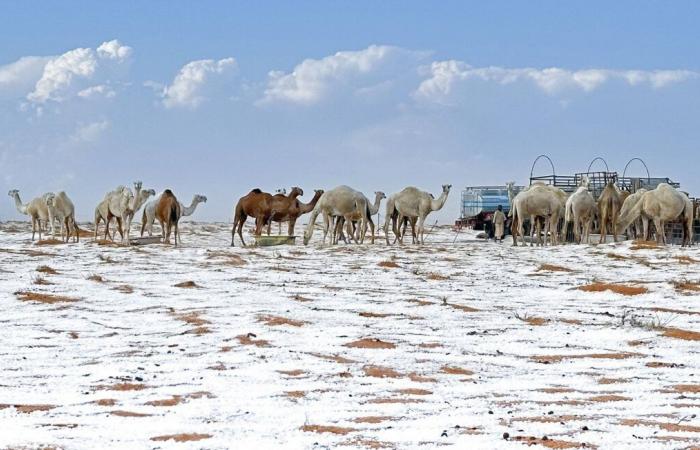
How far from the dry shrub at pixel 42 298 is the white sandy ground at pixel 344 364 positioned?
0.17 meters

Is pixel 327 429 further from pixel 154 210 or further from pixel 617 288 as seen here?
pixel 154 210

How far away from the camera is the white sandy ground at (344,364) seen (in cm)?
496

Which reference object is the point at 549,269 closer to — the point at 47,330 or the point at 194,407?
the point at 47,330

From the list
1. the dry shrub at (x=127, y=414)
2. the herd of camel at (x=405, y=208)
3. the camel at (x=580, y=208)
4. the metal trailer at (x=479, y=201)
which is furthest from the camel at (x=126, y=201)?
the metal trailer at (x=479, y=201)

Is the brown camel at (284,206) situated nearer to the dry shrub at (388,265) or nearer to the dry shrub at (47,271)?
the dry shrub at (388,265)

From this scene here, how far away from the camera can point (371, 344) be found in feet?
26.6

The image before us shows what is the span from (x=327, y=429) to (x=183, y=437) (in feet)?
2.31

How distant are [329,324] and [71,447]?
5009 mm

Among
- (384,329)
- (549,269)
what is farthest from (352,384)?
(549,269)

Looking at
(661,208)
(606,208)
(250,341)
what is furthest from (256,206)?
(250,341)

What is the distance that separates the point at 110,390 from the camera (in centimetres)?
630

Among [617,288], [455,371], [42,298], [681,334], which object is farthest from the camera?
[617,288]

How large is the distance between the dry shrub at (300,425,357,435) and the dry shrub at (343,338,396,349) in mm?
2967

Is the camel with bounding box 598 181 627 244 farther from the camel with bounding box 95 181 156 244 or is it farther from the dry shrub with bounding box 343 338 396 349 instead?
the dry shrub with bounding box 343 338 396 349
